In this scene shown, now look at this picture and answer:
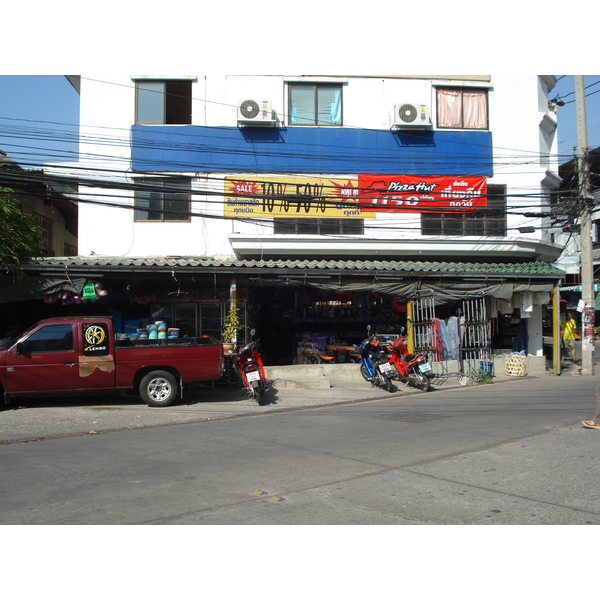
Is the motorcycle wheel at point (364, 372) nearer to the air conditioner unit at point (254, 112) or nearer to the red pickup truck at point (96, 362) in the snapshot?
the red pickup truck at point (96, 362)

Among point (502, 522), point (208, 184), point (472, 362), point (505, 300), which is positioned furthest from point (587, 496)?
point (208, 184)

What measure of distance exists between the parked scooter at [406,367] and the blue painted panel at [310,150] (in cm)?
717

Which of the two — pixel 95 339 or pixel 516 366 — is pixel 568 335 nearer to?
pixel 516 366

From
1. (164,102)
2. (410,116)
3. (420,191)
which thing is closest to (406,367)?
(420,191)

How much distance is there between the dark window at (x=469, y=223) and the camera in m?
19.2

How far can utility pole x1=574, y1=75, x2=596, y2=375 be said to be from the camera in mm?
16172

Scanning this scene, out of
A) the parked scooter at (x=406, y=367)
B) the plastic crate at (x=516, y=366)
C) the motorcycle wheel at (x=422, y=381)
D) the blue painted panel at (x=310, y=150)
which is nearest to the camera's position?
the parked scooter at (x=406, y=367)

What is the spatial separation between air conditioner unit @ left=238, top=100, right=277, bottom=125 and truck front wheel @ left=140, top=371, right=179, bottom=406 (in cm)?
1016

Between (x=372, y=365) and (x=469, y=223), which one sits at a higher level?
(x=469, y=223)

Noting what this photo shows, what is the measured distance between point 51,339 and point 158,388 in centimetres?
234

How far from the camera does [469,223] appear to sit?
765 inches

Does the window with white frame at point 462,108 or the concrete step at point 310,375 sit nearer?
the concrete step at point 310,375

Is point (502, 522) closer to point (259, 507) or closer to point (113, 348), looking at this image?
point (259, 507)

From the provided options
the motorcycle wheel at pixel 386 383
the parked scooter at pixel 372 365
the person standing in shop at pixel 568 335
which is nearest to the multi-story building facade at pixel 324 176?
the person standing in shop at pixel 568 335
